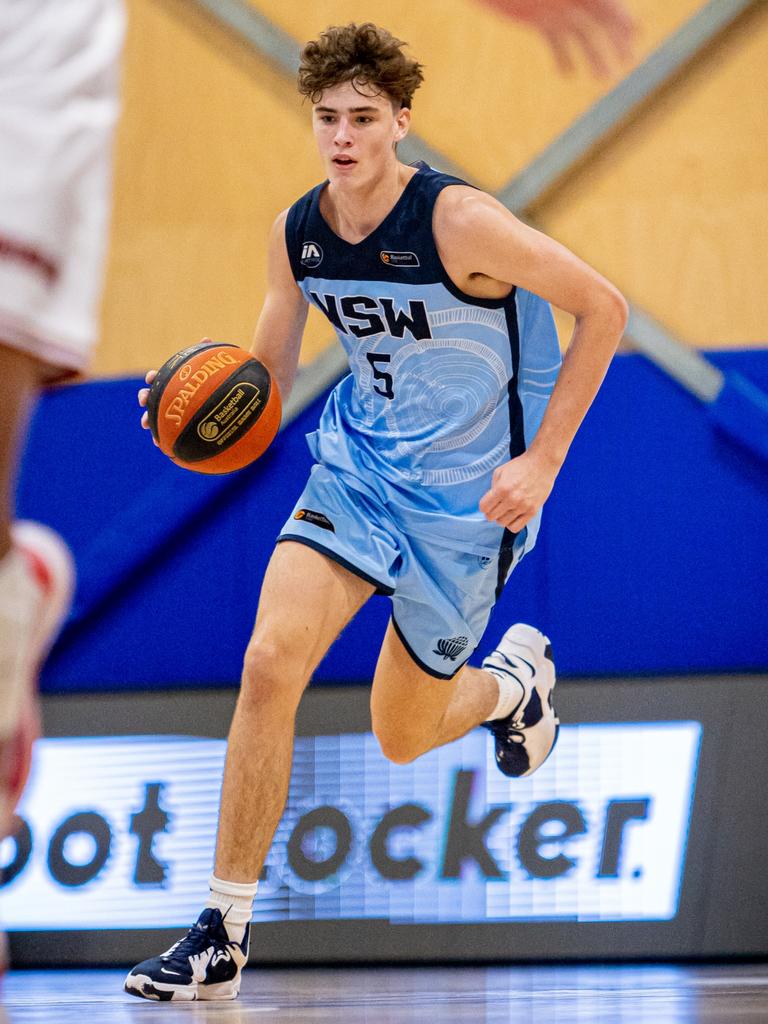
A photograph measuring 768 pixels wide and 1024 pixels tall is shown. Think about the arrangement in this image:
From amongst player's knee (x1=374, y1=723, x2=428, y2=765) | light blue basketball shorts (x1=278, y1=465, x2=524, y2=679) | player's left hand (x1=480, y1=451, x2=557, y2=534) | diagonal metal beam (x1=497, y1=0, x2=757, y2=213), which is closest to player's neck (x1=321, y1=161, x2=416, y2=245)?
light blue basketball shorts (x1=278, y1=465, x2=524, y2=679)

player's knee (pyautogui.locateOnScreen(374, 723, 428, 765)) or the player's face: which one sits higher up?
the player's face

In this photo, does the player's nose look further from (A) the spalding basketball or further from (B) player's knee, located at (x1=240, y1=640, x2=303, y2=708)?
(B) player's knee, located at (x1=240, y1=640, x2=303, y2=708)

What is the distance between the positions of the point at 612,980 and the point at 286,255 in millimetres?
2095

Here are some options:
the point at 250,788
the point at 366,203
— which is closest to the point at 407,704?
the point at 250,788

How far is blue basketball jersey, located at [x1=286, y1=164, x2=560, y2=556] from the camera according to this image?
359 centimetres

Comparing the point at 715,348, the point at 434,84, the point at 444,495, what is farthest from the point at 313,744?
the point at 434,84

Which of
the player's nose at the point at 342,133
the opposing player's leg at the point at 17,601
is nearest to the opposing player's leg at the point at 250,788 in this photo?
the player's nose at the point at 342,133

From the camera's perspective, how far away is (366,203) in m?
3.61

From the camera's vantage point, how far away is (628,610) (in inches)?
205

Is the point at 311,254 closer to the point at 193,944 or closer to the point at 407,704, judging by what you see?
the point at 407,704

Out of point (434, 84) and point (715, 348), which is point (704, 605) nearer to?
point (715, 348)

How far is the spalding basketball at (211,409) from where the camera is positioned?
3469 millimetres

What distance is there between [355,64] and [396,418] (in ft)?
2.95

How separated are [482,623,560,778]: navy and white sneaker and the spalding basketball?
124 centimetres
